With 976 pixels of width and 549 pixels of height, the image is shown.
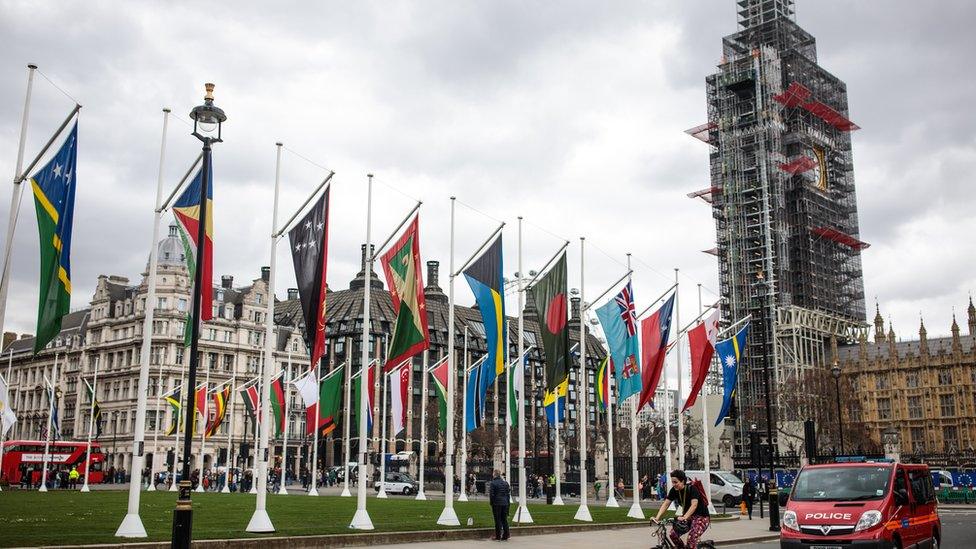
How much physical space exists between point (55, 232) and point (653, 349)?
21593mm

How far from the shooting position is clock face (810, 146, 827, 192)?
346ft

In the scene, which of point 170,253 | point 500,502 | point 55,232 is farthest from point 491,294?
point 170,253

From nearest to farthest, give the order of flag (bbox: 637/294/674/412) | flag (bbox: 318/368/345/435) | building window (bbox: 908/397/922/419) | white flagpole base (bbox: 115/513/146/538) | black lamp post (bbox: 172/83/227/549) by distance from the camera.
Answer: black lamp post (bbox: 172/83/227/549)
white flagpole base (bbox: 115/513/146/538)
flag (bbox: 637/294/674/412)
flag (bbox: 318/368/345/435)
building window (bbox: 908/397/922/419)

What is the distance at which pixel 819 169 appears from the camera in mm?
106375

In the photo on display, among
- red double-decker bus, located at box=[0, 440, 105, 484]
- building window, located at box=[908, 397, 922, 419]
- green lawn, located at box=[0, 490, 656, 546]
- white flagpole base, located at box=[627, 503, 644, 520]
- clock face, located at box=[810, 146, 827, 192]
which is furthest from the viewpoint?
clock face, located at box=[810, 146, 827, 192]

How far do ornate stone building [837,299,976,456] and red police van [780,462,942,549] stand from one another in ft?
Result: 253

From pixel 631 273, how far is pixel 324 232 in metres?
14.7

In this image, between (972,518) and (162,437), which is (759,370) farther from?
(162,437)

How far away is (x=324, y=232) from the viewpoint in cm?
2467

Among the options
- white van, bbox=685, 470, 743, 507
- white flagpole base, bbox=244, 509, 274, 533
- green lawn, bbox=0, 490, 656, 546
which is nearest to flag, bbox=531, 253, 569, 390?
green lawn, bbox=0, 490, 656, 546

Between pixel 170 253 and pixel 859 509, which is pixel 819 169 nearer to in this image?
pixel 170 253

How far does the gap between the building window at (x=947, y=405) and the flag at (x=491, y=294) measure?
286ft

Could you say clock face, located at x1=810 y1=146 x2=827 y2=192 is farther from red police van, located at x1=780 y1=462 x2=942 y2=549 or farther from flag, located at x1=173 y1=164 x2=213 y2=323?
flag, located at x1=173 y1=164 x2=213 y2=323

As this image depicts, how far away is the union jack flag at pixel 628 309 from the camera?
32781 mm
